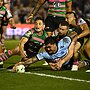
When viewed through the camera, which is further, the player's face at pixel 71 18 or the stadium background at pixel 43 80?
the player's face at pixel 71 18

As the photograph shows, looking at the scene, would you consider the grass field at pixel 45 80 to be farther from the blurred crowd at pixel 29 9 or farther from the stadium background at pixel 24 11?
the blurred crowd at pixel 29 9

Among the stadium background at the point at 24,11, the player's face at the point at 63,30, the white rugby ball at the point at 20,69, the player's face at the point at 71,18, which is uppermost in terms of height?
the player's face at the point at 71,18

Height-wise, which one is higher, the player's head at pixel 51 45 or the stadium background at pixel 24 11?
the player's head at pixel 51 45

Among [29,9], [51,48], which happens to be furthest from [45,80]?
[29,9]

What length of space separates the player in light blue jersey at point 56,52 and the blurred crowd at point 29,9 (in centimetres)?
1812

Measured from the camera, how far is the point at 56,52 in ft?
35.1

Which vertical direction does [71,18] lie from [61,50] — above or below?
above

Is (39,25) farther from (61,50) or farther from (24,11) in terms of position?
(24,11)

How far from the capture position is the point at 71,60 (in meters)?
11.4

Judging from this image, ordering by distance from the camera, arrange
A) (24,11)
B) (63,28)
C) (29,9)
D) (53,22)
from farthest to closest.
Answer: (29,9)
(24,11)
(53,22)
(63,28)

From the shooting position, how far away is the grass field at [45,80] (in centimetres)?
854

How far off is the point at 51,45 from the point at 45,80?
49.7 inches

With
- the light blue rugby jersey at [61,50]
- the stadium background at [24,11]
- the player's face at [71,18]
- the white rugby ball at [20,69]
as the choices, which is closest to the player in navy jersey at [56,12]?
the player's face at [71,18]

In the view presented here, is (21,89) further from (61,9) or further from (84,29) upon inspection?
(61,9)
